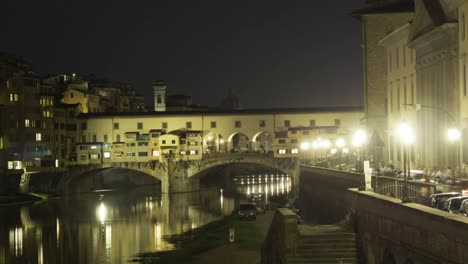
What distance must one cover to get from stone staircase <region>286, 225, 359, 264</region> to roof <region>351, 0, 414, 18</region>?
112ft

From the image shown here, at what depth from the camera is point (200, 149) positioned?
91438 millimetres

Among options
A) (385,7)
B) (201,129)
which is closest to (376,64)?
(385,7)

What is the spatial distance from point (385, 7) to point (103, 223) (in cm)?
2753

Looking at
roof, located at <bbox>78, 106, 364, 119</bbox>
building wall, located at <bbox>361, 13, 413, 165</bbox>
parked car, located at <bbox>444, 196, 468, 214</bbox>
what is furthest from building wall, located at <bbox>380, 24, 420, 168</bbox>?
roof, located at <bbox>78, 106, 364, 119</bbox>

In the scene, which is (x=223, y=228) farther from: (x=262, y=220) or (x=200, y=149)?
(x=200, y=149)

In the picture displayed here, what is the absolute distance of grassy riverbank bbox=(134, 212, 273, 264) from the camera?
35969 mm

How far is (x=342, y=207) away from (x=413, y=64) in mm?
12314

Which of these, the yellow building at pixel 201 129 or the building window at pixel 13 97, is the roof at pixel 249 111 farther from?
the building window at pixel 13 97

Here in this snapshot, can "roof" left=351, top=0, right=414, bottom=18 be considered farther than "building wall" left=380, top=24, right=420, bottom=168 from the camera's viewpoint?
Yes

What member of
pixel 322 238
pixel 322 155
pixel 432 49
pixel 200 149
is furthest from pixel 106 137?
pixel 322 238

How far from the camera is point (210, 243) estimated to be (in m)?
40.0

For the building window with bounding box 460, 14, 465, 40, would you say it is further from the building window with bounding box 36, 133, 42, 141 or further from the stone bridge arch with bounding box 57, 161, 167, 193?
the building window with bounding box 36, 133, 42, 141

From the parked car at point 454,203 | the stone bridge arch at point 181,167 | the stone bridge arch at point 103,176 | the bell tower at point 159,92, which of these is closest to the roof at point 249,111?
the stone bridge arch at point 181,167

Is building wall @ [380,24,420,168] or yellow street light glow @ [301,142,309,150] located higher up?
building wall @ [380,24,420,168]
